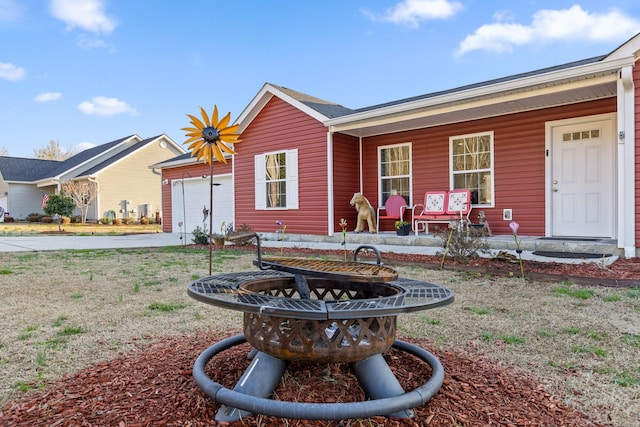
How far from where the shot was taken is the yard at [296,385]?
1695 millimetres

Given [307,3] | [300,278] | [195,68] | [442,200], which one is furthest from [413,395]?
[195,68]

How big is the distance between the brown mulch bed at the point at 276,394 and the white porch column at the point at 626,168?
479 centimetres

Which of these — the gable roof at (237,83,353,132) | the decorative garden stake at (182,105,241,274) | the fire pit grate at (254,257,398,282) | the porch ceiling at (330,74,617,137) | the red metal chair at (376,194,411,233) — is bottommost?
the fire pit grate at (254,257,398,282)

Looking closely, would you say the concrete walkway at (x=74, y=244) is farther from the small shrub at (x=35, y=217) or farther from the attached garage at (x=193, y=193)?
the small shrub at (x=35, y=217)

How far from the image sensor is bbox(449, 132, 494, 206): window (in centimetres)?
788

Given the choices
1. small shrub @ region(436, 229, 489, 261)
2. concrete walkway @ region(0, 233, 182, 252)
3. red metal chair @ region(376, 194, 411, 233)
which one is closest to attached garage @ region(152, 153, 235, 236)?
concrete walkway @ region(0, 233, 182, 252)

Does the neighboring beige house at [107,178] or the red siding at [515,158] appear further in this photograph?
the neighboring beige house at [107,178]

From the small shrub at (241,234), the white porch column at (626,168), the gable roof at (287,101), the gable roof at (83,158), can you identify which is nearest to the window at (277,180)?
the small shrub at (241,234)

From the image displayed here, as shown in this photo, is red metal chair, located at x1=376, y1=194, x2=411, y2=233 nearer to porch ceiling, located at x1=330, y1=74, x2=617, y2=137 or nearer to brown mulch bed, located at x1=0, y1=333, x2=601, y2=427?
porch ceiling, located at x1=330, y1=74, x2=617, y2=137

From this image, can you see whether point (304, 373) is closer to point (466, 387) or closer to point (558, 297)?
point (466, 387)

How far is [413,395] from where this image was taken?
1.49 metres

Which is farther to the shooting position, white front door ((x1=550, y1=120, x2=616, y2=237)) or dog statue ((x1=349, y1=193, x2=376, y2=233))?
dog statue ((x1=349, y1=193, x2=376, y2=233))

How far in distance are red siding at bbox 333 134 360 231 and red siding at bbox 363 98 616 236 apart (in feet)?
5.73

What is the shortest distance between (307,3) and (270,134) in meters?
4.66
